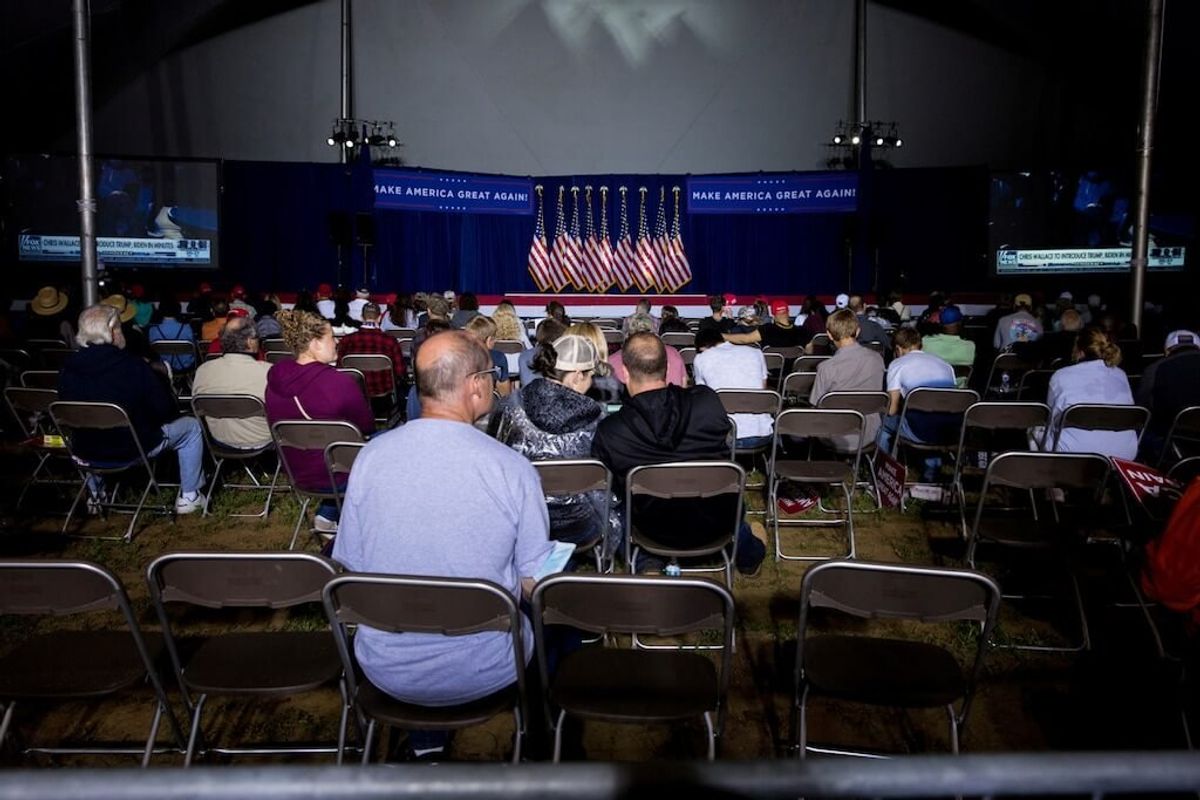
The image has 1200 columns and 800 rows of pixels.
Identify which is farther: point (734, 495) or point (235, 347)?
point (235, 347)

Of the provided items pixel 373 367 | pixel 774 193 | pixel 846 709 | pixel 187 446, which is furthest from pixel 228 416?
pixel 774 193

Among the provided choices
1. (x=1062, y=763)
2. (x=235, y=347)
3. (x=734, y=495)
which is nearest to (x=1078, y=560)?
(x=734, y=495)

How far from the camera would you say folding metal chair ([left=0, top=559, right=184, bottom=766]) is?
7.11 feet

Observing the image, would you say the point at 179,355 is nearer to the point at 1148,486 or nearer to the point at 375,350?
the point at 375,350

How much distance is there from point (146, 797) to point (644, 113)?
54.8ft

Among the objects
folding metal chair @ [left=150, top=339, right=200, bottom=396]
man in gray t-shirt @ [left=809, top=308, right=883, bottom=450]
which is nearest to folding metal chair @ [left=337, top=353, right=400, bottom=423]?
folding metal chair @ [left=150, top=339, right=200, bottom=396]

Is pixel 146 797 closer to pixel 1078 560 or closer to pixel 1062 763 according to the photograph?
pixel 1062 763

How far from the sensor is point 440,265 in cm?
1595

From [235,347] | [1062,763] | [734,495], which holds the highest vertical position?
[235,347]

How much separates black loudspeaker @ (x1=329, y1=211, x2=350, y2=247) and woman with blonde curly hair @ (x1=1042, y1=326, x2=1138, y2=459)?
13.0m

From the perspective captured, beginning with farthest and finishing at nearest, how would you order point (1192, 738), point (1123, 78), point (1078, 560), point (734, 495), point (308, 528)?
point (1123, 78) → point (308, 528) → point (1078, 560) → point (734, 495) → point (1192, 738)

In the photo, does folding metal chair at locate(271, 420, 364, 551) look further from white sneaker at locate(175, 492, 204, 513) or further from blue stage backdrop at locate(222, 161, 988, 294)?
blue stage backdrop at locate(222, 161, 988, 294)

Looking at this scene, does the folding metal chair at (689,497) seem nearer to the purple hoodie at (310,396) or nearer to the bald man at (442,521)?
the bald man at (442,521)

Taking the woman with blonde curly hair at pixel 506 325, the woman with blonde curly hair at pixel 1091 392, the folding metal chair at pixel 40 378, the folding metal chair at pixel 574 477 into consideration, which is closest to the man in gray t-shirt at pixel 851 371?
the woman with blonde curly hair at pixel 1091 392
